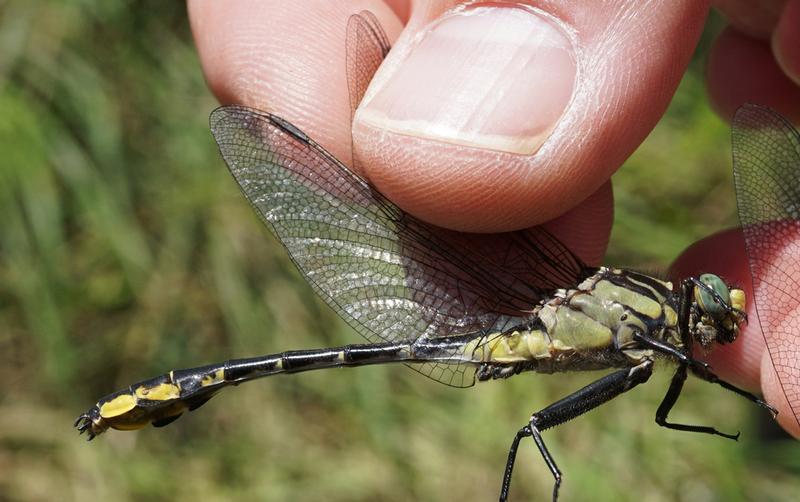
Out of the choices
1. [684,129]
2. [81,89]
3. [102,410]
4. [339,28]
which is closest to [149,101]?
[81,89]

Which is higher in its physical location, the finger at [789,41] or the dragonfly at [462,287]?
the finger at [789,41]

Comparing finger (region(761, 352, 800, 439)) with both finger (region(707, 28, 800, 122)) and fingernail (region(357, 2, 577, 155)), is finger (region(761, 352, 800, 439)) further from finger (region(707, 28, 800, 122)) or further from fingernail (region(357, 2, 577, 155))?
finger (region(707, 28, 800, 122))

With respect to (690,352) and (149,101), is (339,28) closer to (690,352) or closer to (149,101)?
(690,352)

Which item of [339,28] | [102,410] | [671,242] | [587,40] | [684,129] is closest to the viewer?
[587,40]

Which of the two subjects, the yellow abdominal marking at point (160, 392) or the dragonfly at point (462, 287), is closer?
the dragonfly at point (462, 287)

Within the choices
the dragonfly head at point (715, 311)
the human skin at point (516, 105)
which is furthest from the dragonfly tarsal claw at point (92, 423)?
the dragonfly head at point (715, 311)

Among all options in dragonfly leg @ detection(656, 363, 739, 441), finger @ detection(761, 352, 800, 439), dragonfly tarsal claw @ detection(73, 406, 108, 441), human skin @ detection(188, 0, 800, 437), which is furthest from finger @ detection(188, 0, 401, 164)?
finger @ detection(761, 352, 800, 439)

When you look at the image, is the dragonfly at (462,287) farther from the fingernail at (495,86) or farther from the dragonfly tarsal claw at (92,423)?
the fingernail at (495,86)
